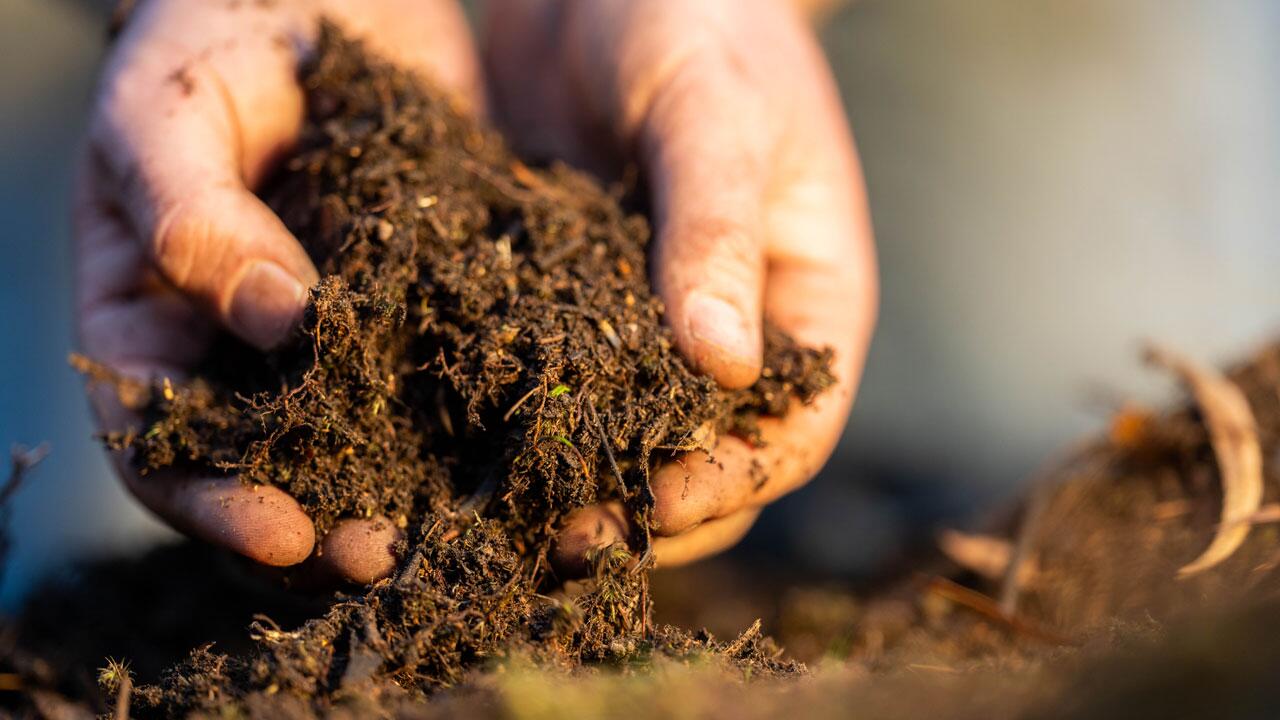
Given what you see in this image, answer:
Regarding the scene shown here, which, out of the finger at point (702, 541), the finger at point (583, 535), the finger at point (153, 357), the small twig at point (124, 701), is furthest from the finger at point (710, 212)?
the small twig at point (124, 701)

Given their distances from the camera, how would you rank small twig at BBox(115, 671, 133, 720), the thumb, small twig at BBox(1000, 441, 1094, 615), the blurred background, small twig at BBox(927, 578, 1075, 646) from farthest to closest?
the blurred background, small twig at BBox(1000, 441, 1094, 615), small twig at BBox(927, 578, 1075, 646), the thumb, small twig at BBox(115, 671, 133, 720)

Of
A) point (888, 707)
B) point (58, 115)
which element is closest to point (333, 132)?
point (888, 707)

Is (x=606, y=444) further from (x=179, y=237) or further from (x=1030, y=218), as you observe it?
(x=1030, y=218)

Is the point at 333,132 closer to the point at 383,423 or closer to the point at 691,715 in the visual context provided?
the point at 383,423

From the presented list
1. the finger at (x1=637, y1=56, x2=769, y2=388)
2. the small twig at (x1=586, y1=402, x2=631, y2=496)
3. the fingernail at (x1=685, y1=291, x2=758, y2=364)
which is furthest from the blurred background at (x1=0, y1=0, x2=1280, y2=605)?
the small twig at (x1=586, y1=402, x2=631, y2=496)

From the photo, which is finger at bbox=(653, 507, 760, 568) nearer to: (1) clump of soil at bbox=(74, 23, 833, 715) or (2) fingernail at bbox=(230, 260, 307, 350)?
(1) clump of soil at bbox=(74, 23, 833, 715)

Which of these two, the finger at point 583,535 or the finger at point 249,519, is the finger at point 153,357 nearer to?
the finger at point 249,519
